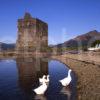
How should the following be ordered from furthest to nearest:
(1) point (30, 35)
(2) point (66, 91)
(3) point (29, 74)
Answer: (1) point (30, 35) < (3) point (29, 74) < (2) point (66, 91)

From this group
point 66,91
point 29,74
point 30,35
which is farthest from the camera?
point 30,35

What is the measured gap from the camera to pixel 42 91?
13703 millimetres

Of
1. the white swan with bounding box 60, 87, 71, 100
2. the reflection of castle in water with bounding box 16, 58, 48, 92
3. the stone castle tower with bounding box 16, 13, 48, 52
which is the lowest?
the white swan with bounding box 60, 87, 71, 100

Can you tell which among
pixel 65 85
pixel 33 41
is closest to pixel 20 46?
pixel 33 41

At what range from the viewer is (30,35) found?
7800 cm

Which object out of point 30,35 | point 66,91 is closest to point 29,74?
point 66,91

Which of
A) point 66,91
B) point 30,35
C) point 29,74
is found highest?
point 30,35

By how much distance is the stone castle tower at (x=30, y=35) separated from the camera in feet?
250

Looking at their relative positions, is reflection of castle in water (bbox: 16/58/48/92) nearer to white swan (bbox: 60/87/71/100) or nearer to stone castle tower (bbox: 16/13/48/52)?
white swan (bbox: 60/87/71/100)

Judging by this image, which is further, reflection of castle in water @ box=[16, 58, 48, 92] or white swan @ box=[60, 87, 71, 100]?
reflection of castle in water @ box=[16, 58, 48, 92]

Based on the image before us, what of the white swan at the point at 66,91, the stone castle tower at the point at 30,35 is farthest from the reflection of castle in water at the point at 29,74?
the stone castle tower at the point at 30,35

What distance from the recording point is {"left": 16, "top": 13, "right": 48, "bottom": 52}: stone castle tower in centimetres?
7606

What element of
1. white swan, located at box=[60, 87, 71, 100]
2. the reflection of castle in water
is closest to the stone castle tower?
the reflection of castle in water

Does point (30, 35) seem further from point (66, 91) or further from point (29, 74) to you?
point (66, 91)
